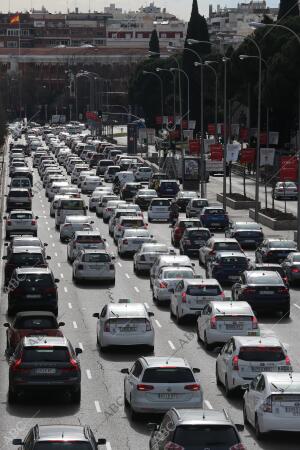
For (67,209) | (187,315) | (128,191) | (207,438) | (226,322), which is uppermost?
(207,438)

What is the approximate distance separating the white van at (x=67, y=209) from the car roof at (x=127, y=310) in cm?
3427

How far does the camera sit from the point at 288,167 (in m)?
61.4

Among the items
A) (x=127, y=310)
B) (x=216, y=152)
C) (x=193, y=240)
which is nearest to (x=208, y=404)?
(x=127, y=310)

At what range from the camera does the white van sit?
69875 millimetres

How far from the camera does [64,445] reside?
67.5 feet

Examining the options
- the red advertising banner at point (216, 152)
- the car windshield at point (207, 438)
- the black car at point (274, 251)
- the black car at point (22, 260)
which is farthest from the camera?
the red advertising banner at point (216, 152)

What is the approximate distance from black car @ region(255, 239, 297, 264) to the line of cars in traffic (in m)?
0.03

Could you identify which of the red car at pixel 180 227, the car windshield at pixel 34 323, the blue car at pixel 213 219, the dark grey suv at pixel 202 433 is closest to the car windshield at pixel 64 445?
the dark grey suv at pixel 202 433

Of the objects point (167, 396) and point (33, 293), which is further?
point (33, 293)

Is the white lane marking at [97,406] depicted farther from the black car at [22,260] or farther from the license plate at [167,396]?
the black car at [22,260]

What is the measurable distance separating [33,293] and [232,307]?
7.55 m

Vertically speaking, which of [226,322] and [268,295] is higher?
[226,322]

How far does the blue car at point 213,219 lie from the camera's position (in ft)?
221

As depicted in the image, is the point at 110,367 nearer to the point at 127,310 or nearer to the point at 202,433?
the point at 127,310
